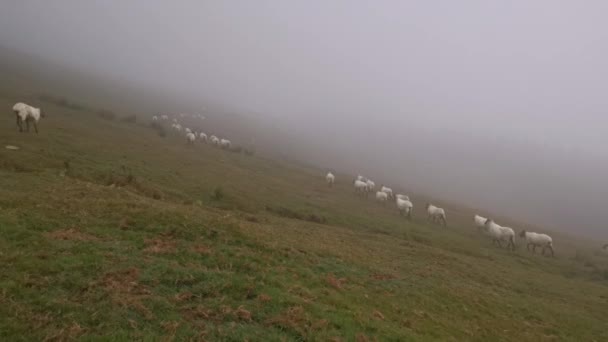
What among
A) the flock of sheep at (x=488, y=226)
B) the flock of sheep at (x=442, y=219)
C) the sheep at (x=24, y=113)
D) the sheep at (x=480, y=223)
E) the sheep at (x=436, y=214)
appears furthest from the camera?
the sheep at (x=436, y=214)

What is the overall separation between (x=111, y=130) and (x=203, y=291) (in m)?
43.5

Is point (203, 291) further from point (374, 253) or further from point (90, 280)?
point (374, 253)

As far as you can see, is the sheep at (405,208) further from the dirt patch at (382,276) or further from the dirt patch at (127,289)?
the dirt patch at (127,289)

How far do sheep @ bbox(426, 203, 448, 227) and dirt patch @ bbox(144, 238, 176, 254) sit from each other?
3347 cm

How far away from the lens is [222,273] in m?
12.7

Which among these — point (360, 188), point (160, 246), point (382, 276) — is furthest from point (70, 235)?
point (360, 188)

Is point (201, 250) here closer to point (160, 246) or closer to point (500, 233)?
point (160, 246)

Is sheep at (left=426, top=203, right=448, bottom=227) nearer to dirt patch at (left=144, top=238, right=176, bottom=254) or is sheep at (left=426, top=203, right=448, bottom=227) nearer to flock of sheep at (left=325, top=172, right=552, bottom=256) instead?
flock of sheep at (left=325, top=172, right=552, bottom=256)

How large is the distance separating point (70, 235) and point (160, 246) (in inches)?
115

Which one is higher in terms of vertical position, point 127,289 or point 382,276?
point 127,289

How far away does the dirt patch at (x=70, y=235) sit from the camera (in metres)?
13.4

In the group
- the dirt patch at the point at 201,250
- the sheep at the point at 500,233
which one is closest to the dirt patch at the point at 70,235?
the dirt patch at the point at 201,250

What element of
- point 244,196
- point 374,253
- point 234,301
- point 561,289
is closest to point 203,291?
point 234,301

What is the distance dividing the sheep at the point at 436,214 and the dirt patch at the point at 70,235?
35679mm
